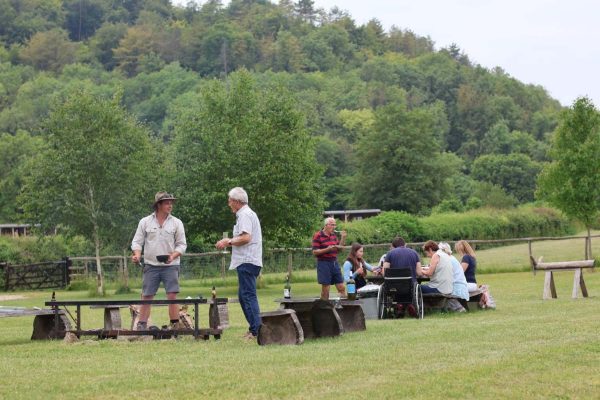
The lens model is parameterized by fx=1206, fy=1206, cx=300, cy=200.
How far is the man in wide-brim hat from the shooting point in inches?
630

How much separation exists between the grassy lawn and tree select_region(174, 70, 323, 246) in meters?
23.5

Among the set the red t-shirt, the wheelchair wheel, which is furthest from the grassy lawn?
the red t-shirt

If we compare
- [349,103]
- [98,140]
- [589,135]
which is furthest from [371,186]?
[349,103]

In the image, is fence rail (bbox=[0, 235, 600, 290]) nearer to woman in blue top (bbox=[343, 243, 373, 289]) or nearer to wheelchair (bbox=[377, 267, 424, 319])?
woman in blue top (bbox=[343, 243, 373, 289])

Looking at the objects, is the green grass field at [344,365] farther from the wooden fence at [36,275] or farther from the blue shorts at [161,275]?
the wooden fence at [36,275]

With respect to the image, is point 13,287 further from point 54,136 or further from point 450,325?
point 450,325

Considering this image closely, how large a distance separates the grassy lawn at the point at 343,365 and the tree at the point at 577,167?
2910 centimetres

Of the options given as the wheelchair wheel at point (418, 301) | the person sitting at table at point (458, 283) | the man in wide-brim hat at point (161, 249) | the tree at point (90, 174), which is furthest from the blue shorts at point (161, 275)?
the tree at point (90, 174)

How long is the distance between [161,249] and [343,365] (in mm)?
4754

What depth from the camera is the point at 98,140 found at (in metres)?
42.4

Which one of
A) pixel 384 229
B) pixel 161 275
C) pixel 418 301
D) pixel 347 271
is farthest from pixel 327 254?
pixel 384 229

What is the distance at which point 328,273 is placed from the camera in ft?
71.1

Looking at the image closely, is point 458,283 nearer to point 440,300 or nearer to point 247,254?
point 440,300

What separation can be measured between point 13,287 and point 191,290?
35.6 ft
